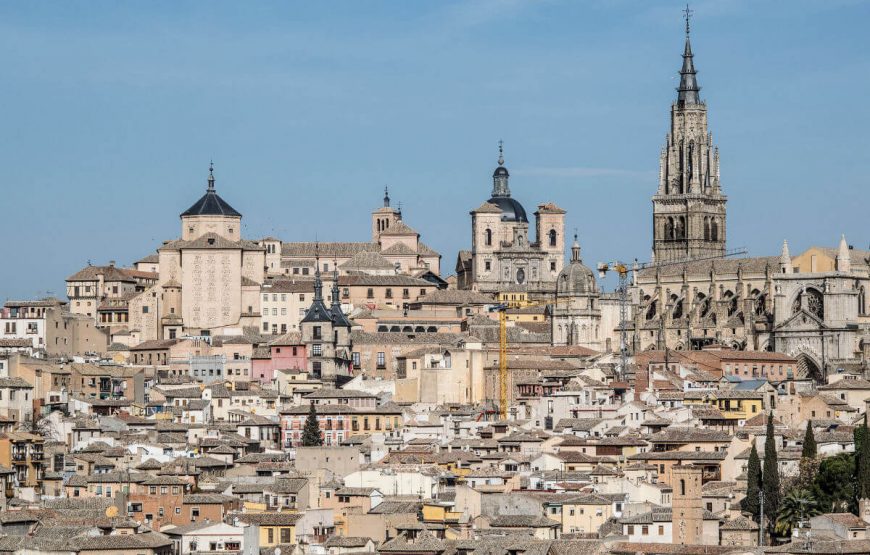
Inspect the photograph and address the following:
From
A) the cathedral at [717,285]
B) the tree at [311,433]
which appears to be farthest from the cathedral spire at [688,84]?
the tree at [311,433]

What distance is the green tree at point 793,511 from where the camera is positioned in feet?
234

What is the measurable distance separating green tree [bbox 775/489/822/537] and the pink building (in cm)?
5060

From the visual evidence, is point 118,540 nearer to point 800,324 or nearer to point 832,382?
point 832,382

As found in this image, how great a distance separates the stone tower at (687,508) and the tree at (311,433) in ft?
82.6

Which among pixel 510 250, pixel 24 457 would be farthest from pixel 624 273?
pixel 24 457

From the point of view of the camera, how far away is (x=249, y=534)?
235 feet

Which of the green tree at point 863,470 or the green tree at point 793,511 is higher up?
the green tree at point 863,470

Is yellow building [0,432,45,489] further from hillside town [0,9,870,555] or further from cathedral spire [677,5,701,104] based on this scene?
cathedral spire [677,5,701,104]

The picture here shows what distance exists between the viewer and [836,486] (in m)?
73.3

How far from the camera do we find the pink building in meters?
121

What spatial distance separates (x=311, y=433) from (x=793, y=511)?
27.5 meters

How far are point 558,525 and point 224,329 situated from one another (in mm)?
62232

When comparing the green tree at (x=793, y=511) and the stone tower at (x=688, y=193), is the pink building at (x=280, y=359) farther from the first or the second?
the green tree at (x=793, y=511)

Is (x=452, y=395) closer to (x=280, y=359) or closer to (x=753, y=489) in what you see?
(x=280, y=359)
